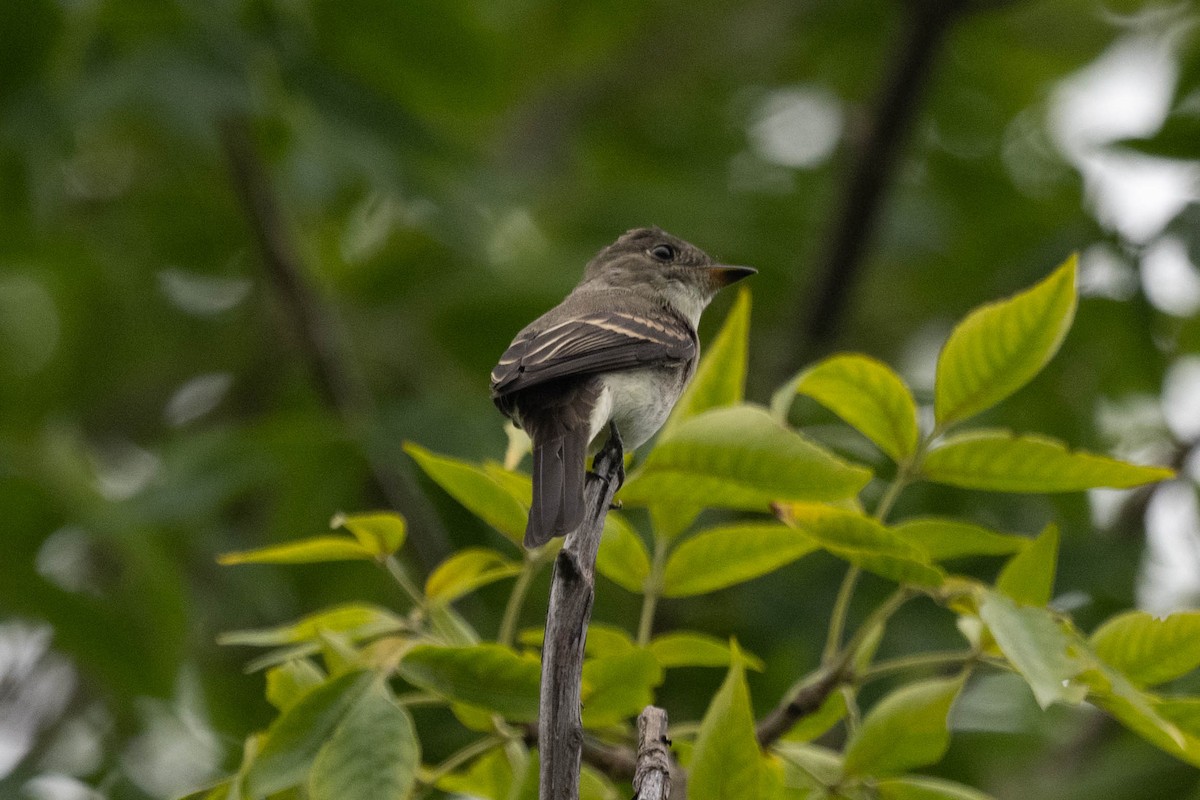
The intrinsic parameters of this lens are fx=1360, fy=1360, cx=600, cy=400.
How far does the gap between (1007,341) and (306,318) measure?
3454 millimetres

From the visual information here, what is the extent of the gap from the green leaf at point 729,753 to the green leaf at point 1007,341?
31.7 inches

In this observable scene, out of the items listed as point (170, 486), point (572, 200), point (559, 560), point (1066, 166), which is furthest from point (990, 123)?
point (559, 560)

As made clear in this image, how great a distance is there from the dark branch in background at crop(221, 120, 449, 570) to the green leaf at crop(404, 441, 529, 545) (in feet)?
9.23

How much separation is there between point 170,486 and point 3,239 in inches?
70.9

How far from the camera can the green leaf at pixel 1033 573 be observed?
2545 mm

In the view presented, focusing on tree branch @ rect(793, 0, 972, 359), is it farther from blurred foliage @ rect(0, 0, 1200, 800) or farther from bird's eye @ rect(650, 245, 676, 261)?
bird's eye @ rect(650, 245, 676, 261)

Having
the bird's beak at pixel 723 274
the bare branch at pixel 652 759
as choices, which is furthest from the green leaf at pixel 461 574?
the bird's beak at pixel 723 274

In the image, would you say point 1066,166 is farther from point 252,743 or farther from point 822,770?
point 252,743

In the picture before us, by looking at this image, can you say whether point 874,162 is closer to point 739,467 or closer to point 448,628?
point 739,467

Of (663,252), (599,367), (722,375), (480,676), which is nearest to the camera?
(480,676)

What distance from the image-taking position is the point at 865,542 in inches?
96.5

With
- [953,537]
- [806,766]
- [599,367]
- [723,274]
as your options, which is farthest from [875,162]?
[806,766]

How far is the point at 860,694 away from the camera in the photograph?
455cm

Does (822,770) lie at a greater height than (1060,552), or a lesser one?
greater
